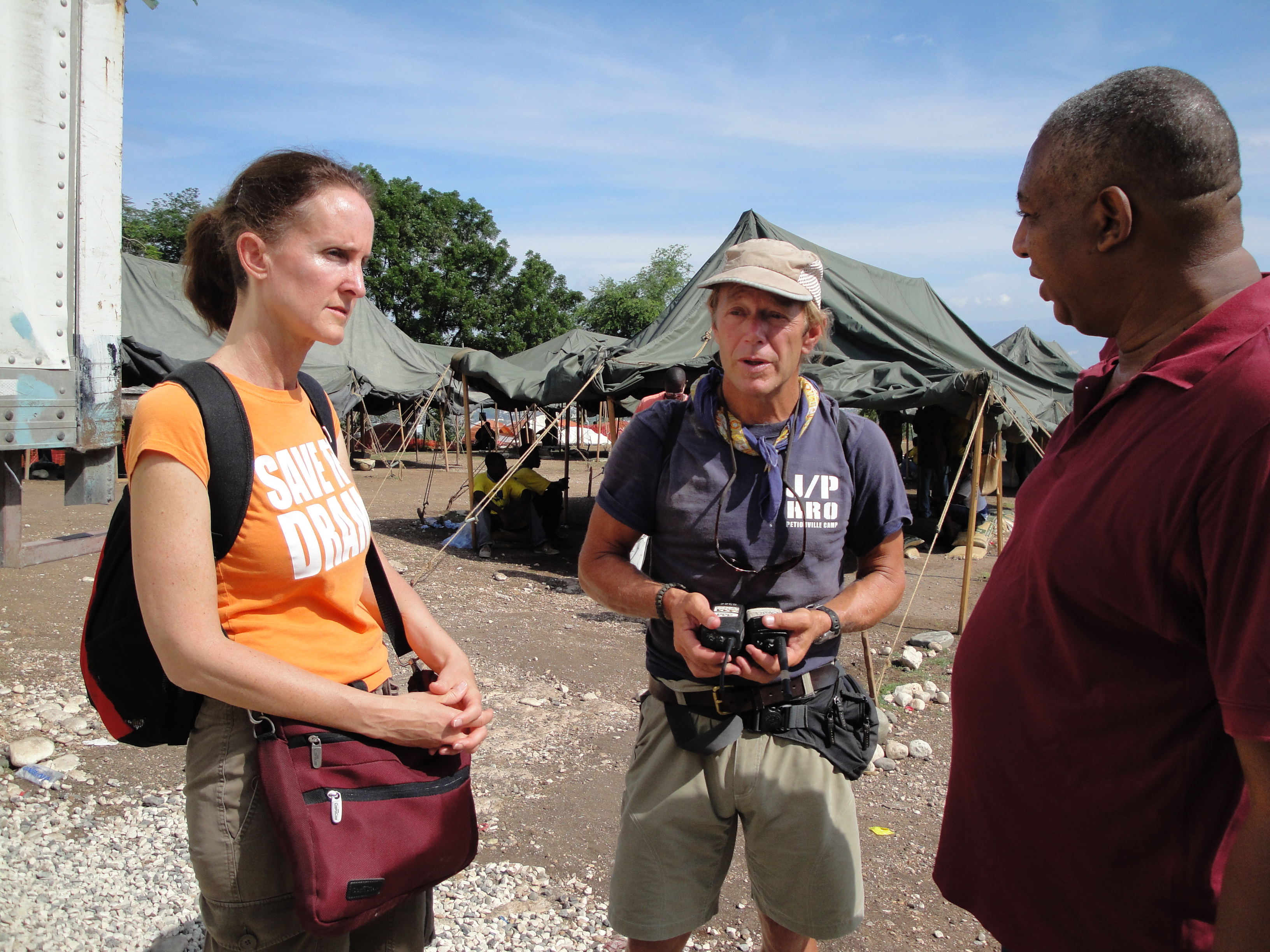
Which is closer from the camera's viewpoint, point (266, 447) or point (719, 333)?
point (266, 447)

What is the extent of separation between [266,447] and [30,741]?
3.27 metres

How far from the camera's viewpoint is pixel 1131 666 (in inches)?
47.1

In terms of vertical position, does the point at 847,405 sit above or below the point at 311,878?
above

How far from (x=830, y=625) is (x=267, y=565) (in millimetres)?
1269

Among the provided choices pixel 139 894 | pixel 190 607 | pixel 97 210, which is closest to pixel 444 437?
pixel 139 894

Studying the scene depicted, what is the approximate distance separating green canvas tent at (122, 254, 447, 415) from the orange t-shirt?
1314 cm

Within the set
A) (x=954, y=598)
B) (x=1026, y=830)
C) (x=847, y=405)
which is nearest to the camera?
(x=1026, y=830)

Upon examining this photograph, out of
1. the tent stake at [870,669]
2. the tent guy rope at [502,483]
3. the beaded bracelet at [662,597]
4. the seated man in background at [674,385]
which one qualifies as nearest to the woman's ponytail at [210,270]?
the beaded bracelet at [662,597]

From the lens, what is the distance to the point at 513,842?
11.5 ft

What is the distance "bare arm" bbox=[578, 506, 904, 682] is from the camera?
1886 millimetres

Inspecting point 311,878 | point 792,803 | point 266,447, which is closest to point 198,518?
point 266,447

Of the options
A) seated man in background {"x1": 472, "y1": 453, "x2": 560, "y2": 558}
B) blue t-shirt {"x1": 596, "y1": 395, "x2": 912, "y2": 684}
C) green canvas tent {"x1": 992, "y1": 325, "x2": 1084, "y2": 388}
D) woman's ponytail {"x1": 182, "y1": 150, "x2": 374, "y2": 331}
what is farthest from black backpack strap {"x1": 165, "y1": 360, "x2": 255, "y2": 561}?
green canvas tent {"x1": 992, "y1": 325, "x2": 1084, "y2": 388}

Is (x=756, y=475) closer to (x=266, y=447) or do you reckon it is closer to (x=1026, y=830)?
(x=1026, y=830)

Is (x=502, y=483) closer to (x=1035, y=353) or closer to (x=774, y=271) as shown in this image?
(x=774, y=271)
